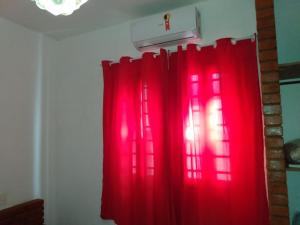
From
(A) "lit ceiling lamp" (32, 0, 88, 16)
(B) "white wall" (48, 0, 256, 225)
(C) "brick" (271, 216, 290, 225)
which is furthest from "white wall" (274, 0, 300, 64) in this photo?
(A) "lit ceiling lamp" (32, 0, 88, 16)

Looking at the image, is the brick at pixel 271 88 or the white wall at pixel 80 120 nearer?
the brick at pixel 271 88

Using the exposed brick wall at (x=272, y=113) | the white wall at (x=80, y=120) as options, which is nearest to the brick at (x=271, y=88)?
the exposed brick wall at (x=272, y=113)

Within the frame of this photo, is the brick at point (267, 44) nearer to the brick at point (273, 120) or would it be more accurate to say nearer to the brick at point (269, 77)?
the brick at point (269, 77)

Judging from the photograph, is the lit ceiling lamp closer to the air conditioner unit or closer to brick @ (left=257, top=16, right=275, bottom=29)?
brick @ (left=257, top=16, right=275, bottom=29)

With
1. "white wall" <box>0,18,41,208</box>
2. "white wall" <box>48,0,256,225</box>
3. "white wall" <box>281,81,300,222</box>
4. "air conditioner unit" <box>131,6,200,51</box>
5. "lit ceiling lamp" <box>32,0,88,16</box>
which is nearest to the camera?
"lit ceiling lamp" <box>32,0,88,16</box>

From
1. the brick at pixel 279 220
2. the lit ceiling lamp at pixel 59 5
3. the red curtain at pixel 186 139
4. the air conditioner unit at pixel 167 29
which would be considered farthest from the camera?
the air conditioner unit at pixel 167 29

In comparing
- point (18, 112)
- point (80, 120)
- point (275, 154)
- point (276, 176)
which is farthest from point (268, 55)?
point (18, 112)

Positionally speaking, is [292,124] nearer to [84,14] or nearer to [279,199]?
[279,199]

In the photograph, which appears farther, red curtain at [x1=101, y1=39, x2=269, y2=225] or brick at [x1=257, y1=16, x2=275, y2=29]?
red curtain at [x1=101, y1=39, x2=269, y2=225]

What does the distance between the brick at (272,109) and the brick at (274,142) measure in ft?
0.40

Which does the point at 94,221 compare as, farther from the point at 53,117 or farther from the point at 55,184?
the point at 53,117

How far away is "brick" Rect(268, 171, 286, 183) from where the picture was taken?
113 centimetres

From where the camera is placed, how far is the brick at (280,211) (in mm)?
1110

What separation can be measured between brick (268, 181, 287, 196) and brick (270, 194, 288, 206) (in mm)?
14
